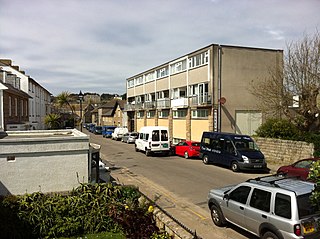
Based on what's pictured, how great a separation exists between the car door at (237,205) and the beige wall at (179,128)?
2560 centimetres

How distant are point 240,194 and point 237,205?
287mm

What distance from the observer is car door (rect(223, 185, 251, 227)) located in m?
7.48

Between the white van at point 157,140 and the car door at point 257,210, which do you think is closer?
the car door at point 257,210

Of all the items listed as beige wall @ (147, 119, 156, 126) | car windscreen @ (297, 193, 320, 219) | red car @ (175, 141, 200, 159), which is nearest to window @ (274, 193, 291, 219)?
car windscreen @ (297, 193, 320, 219)

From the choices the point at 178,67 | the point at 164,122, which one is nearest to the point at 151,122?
the point at 164,122

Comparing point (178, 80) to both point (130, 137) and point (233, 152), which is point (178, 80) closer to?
point (130, 137)

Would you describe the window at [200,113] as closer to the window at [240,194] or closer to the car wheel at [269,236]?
the window at [240,194]

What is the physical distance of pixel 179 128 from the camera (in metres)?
35.6

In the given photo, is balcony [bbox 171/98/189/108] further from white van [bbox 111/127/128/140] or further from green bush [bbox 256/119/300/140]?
white van [bbox 111/127/128/140]

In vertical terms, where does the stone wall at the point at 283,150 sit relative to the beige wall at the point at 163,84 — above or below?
below

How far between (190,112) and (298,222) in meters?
26.5

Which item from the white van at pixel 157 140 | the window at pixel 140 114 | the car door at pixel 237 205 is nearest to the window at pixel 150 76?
the window at pixel 140 114

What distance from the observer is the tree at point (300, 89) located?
68.5 feet

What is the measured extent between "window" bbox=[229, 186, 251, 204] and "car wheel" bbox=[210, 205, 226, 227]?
30.2 inches
